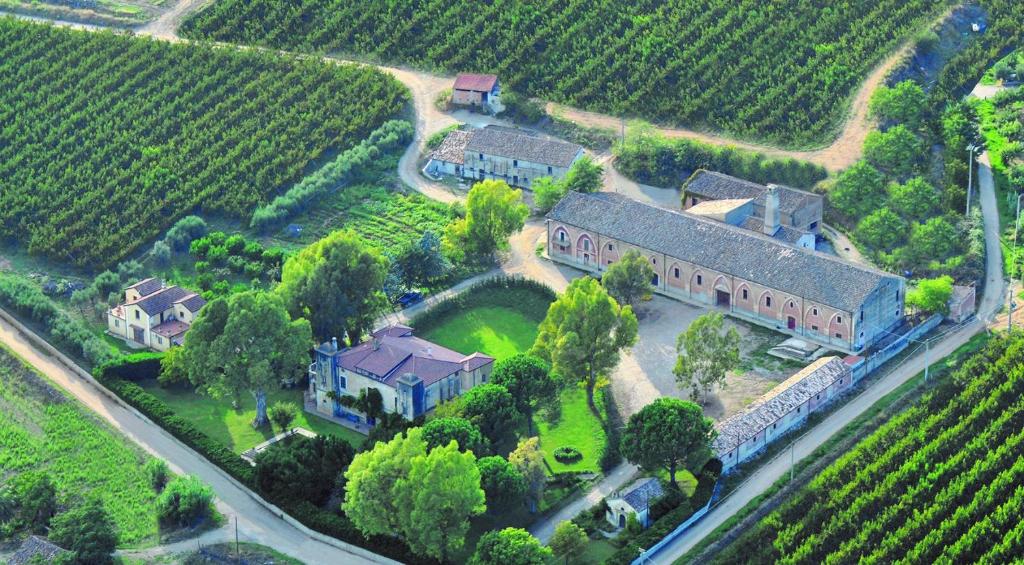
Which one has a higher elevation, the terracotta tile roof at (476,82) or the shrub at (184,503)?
the terracotta tile roof at (476,82)

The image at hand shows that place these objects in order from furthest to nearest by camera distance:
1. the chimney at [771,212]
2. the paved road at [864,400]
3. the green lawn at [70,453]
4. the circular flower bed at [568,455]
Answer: the chimney at [771,212] < the circular flower bed at [568,455] < the green lawn at [70,453] < the paved road at [864,400]

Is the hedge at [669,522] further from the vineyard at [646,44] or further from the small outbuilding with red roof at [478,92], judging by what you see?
the small outbuilding with red roof at [478,92]

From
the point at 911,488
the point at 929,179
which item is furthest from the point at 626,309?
the point at 929,179

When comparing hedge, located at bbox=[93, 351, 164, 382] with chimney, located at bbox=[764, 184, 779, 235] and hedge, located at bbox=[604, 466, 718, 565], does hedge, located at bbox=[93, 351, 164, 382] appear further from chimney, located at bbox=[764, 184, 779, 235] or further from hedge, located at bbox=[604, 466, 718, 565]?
chimney, located at bbox=[764, 184, 779, 235]

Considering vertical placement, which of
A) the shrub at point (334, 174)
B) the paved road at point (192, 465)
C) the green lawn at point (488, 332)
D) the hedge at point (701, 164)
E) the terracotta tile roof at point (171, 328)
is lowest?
the paved road at point (192, 465)

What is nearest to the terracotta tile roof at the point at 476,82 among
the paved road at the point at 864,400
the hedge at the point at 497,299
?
the hedge at the point at 497,299

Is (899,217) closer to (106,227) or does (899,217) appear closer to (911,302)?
(911,302)

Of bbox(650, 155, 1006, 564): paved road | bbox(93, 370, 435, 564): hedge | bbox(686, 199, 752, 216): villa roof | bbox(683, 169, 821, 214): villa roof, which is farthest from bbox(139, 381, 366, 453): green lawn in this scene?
bbox(683, 169, 821, 214): villa roof
